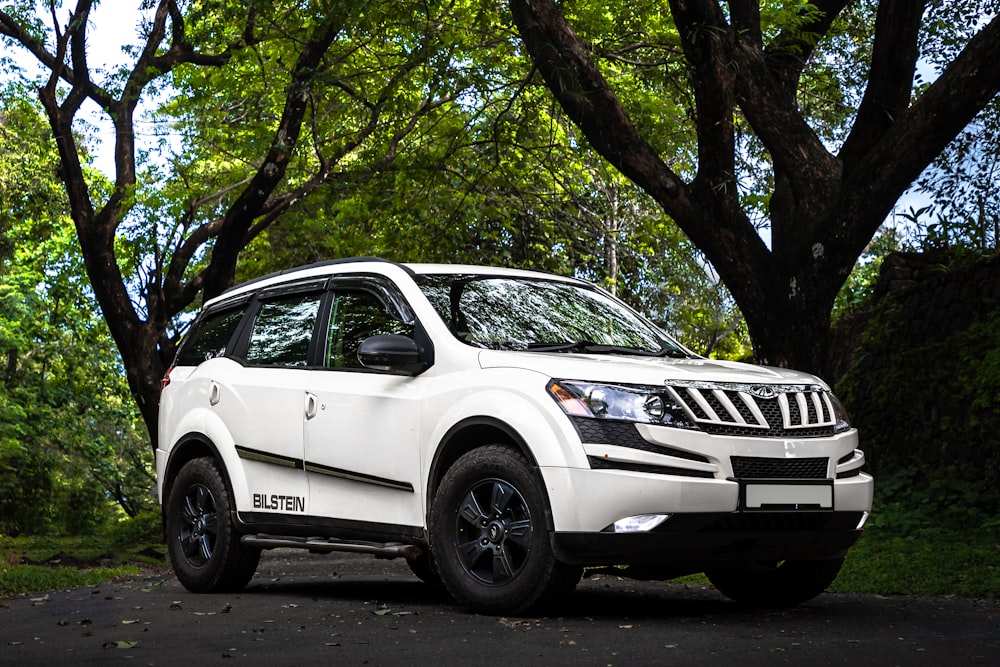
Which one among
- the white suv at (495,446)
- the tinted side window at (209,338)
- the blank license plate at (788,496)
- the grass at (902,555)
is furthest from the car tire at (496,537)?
the grass at (902,555)

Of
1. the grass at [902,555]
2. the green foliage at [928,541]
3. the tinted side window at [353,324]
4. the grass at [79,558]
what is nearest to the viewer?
the tinted side window at [353,324]

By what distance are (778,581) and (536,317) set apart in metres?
2.13

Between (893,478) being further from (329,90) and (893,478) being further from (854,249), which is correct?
(329,90)

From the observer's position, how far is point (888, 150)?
34.3 ft

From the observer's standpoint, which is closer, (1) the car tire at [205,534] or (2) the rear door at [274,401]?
(2) the rear door at [274,401]

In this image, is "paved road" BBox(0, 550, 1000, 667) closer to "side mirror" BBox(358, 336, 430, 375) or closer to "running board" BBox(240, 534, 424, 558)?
"running board" BBox(240, 534, 424, 558)

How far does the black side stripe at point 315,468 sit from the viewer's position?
732 cm

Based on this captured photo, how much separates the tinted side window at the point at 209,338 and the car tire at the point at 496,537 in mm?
2827

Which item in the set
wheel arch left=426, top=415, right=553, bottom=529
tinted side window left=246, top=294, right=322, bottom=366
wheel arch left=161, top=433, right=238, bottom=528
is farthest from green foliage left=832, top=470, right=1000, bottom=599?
wheel arch left=161, top=433, right=238, bottom=528

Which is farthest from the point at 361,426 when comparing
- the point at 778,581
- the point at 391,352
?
the point at 778,581

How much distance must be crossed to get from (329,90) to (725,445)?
1345 centimetres

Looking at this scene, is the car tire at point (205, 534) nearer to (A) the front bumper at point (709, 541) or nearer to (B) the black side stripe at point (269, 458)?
(B) the black side stripe at point (269, 458)

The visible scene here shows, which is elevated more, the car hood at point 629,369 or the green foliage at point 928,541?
the car hood at point 629,369

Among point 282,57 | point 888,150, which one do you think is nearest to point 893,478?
point 888,150
